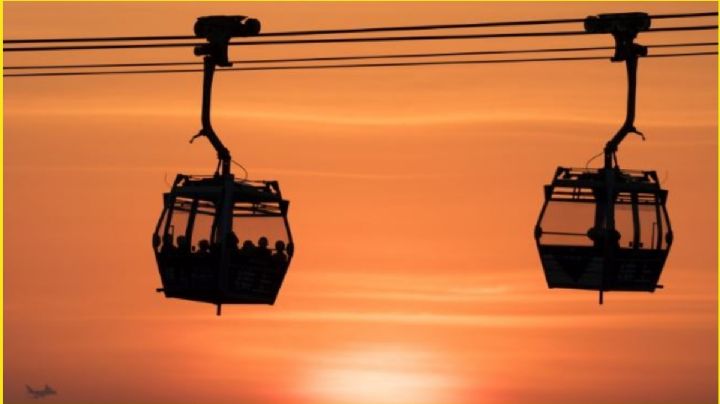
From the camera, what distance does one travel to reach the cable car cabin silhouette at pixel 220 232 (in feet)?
206

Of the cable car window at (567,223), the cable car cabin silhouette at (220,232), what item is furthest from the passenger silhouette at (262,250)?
the cable car window at (567,223)

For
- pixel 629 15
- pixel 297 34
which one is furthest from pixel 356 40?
pixel 629 15

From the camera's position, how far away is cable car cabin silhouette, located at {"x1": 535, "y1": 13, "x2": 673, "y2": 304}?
62312 mm

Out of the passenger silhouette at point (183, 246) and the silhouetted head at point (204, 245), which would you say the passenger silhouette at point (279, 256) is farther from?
the passenger silhouette at point (183, 246)

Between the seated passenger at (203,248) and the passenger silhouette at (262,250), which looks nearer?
the seated passenger at (203,248)

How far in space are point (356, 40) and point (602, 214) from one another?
5.79m

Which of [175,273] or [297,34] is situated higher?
[297,34]

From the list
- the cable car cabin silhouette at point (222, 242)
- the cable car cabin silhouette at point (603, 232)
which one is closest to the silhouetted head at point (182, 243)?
the cable car cabin silhouette at point (222, 242)

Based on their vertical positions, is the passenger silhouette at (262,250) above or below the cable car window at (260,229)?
below

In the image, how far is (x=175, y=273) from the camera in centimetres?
6316

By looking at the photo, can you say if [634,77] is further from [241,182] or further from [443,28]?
[241,182]

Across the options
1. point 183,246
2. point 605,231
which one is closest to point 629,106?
point 605,231

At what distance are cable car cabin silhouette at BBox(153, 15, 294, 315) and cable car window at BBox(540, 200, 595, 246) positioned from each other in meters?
4.95

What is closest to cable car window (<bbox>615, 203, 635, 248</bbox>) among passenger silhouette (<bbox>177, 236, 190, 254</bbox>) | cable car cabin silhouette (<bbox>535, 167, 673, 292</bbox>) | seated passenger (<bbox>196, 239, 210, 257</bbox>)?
cable car cabin silhouette (<bbox>535, 167, 673, 292</bbox>)
